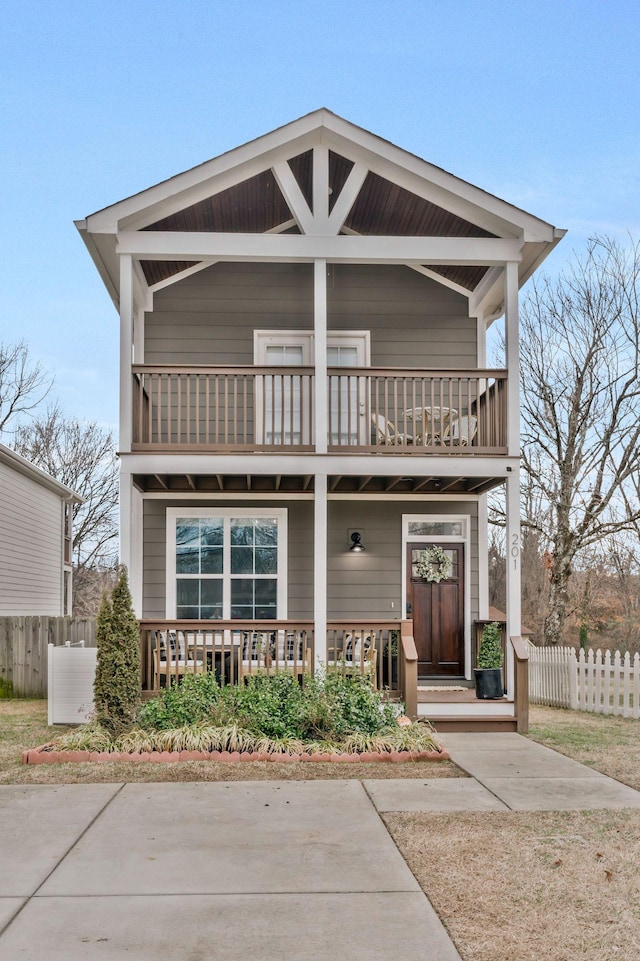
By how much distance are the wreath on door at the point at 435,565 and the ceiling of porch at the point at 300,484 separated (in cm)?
88

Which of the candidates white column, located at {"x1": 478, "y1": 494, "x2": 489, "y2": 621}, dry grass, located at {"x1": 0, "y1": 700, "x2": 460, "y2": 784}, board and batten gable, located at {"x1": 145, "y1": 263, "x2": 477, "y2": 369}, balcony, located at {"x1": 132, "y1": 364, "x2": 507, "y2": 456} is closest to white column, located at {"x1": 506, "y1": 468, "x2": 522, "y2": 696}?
balcony, located at {"x1": 132, "y1": 364, "x2": 507, "y2": 456}

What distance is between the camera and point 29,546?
67.4ft

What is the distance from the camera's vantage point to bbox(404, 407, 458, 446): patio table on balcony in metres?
10.7

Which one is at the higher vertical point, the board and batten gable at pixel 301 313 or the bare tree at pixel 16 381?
the bare tree at pixel 16 381

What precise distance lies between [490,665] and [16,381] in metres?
25.5

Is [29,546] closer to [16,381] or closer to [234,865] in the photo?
[16,381]

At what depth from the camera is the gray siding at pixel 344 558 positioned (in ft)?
40.7

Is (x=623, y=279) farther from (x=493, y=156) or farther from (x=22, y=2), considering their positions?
(x=22, y=2)

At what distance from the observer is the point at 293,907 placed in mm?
4516

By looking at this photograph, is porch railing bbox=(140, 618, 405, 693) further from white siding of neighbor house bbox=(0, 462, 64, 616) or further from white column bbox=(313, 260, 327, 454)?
white siding of neighbor house bbox=(0, 462, 64, 616)

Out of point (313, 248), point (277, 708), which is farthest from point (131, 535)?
point (313, 248)

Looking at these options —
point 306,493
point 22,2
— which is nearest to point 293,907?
point 306,493

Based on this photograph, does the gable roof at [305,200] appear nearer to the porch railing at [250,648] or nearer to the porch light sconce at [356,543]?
the porch light sconce at [356,543]

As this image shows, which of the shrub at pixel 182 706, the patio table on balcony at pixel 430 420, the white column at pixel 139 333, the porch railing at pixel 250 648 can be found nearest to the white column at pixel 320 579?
the porch railing at pixel 250 648
